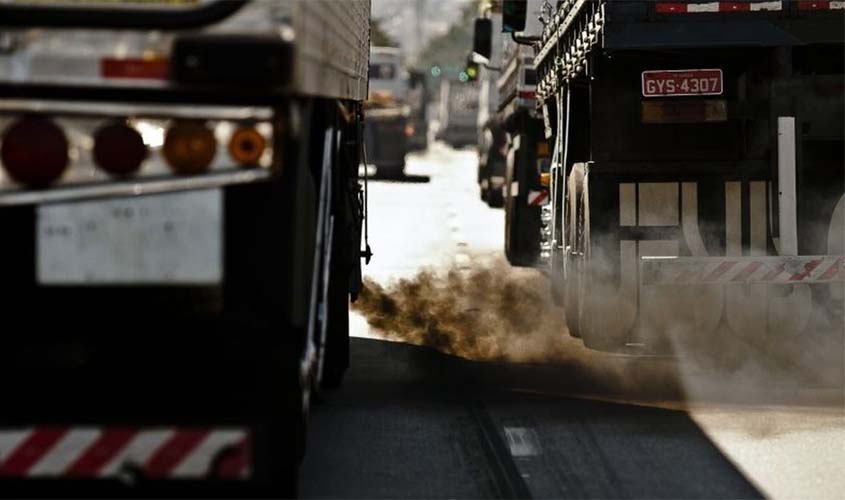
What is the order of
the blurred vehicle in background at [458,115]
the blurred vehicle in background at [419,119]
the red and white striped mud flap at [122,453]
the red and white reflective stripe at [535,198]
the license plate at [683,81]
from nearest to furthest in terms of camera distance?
the red and white striped mud flap at [122,453] → the license plate at [683,81] → the red and white reflective stripe at [535,198] → the blurred vehicle in background at [419,119] → the blurred vehicle in background at [458,115]

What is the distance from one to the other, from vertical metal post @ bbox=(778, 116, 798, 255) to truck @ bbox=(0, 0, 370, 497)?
5715 mm

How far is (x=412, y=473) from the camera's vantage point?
8750 millimetres

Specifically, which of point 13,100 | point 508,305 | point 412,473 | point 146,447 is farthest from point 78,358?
point 508,305

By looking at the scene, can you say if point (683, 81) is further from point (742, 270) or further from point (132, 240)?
point (132, 240)

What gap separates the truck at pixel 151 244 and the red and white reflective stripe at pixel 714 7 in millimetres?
5142

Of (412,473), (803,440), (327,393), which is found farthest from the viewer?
(327,393)

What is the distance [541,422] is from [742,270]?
1.66 metres

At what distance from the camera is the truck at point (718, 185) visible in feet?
36.4

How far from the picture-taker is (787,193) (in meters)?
11.4

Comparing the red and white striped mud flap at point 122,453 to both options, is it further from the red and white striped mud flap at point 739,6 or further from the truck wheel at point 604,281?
the truck wheel at point 604,281

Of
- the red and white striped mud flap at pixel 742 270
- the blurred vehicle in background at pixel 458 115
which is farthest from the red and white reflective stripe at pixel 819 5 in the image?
the blurred vehicle in background at pixel 458 115

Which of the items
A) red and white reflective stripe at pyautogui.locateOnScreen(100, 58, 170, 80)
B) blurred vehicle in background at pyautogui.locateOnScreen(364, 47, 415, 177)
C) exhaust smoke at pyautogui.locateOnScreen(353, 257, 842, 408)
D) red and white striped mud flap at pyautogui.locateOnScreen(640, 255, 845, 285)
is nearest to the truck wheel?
exhaust smoke at pyautogui.locateOnScreen(353, 257, 842, 408)

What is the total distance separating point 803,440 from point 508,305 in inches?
275

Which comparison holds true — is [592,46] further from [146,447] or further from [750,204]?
[146,447]
